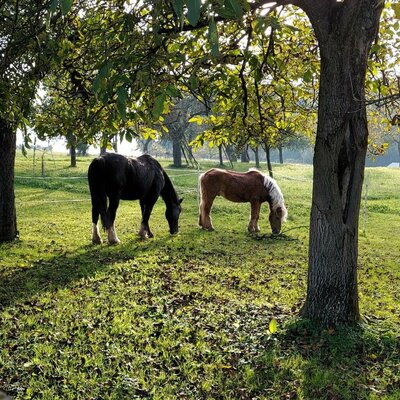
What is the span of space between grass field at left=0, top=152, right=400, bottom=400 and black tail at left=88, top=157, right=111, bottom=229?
79 centimetres

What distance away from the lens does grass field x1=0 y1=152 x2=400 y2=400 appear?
14.5 ft

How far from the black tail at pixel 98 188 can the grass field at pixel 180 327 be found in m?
0.79

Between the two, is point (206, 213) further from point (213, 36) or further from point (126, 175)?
point (213, 36)

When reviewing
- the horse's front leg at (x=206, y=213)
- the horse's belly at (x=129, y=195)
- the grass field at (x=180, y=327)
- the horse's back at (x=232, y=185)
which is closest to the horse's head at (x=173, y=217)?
the horse's front leg at (x=206, y=213)

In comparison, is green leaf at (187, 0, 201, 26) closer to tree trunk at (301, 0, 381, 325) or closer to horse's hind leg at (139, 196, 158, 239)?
tree trunk at (301, 0, 381, 325)

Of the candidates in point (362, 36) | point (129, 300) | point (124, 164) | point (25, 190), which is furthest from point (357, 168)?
point (25, 190)

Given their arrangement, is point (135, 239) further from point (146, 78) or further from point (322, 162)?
point (146, 78)

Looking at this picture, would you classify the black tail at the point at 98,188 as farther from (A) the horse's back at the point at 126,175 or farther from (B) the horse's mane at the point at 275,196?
(B) the horse's mane at the point at 275,196

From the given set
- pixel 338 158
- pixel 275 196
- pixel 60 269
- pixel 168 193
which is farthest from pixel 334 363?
pixel 168 193

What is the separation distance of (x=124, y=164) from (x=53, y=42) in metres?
6.43

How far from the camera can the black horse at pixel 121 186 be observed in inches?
428

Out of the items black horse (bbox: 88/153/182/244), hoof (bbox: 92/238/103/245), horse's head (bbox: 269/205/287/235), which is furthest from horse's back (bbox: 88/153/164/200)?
horse's head (bbox: 269/205/287/235)

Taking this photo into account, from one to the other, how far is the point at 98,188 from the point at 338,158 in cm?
687

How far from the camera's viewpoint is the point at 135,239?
40.4 feet
